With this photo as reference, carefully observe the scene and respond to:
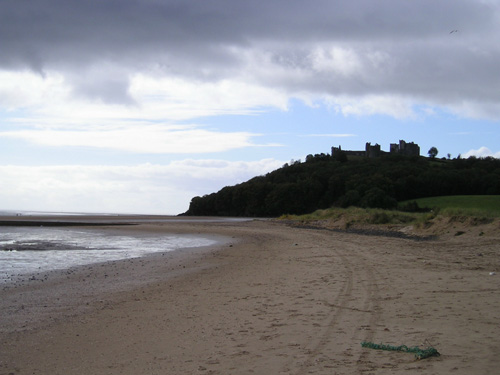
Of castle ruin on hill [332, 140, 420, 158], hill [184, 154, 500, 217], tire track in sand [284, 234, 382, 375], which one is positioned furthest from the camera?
castle ruin on hill [332, 140, 420, 158]

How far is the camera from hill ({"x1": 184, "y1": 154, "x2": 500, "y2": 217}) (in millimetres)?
74062

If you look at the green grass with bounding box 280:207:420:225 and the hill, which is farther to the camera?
the hill

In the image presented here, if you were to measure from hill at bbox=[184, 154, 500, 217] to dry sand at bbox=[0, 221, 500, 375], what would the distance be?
5008 cm

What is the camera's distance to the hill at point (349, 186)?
74.1 meters

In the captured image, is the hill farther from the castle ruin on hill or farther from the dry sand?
the dry sand

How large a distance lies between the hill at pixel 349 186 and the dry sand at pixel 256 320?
5008 cm

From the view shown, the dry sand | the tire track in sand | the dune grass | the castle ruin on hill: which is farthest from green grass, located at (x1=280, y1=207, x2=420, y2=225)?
the castle ruin on hill

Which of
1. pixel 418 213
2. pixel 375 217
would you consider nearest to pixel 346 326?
pixel 375 217

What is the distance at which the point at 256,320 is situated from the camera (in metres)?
7.70

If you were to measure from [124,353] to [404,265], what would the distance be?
9.49m

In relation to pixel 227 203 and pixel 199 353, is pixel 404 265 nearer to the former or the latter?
pixel 199 353

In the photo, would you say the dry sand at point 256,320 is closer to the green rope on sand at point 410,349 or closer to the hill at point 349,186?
the green rope on sand at point 410,349

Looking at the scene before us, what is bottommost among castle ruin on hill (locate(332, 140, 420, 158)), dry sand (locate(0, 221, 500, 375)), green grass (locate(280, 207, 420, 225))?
dry sand (locate(0, 221, 500, 375))

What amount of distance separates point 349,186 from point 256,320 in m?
77.0
